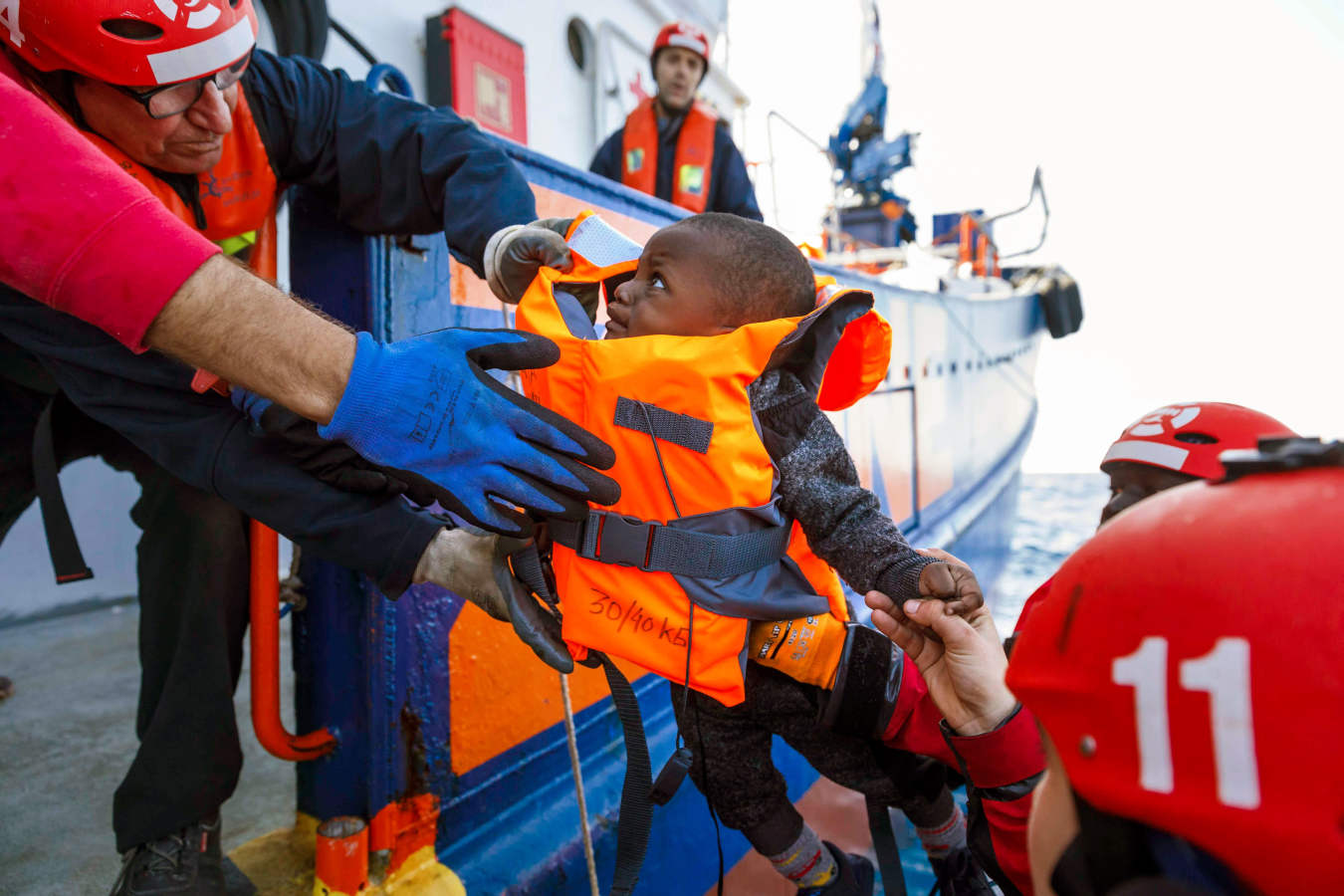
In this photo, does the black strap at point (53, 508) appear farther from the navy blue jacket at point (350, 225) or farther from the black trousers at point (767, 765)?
the black trousers at point (767, 765)

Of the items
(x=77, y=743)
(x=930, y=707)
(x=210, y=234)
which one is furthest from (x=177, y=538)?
(x=930, y=707)

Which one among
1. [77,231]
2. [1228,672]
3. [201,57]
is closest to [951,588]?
[1228,672]

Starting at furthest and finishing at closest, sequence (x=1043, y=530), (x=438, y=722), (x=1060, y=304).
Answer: (x=1043, y=530)
(x=1060, y=304)
(x=438, y=722)

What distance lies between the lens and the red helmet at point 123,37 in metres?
1.11

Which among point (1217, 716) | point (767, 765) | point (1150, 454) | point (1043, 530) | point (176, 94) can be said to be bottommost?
point (1043, 530)

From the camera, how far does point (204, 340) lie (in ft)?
3.15

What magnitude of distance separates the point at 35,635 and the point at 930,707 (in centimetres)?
340

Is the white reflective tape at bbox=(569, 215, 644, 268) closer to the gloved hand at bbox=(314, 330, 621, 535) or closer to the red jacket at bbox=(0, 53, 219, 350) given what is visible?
the gloved hand at bbox=(314, 330, 621, 535)

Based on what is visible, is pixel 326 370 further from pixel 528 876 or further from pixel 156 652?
pixel 528 876

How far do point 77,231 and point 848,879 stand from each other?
1549mm

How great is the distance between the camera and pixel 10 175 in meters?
0.89

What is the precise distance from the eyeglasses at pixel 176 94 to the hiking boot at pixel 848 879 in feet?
5.55

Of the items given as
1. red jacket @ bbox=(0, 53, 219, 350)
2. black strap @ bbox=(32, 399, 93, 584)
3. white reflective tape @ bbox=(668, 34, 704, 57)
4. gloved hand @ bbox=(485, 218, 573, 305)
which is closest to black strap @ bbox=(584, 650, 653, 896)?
gloved hand @ bbox=(485, 218, 573, 305)

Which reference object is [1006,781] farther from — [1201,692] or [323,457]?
[323,457]
